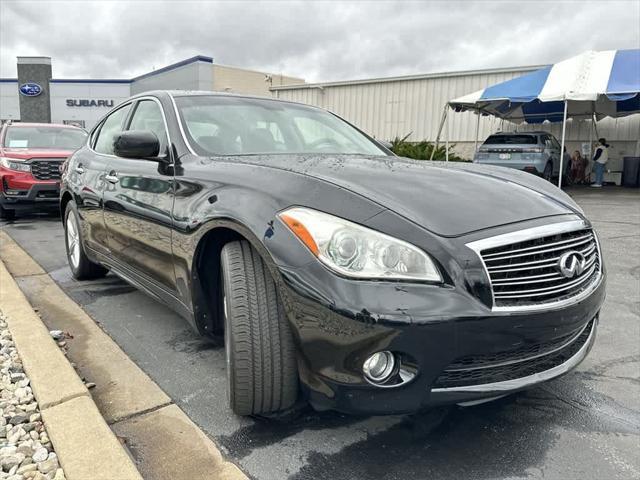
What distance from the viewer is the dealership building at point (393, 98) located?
56.9ft

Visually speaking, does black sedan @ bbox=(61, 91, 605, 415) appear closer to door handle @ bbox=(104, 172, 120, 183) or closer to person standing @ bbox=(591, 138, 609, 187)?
door handle @ bbox=(104, 172, 120, 183)

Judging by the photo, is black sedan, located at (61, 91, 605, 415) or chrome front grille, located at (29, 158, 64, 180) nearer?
black sedan, located at (61, 91, 605, 415)

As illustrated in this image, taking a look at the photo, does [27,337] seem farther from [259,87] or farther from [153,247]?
[259,87]

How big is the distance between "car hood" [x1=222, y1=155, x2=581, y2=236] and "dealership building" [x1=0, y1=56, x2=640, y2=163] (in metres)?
8.74

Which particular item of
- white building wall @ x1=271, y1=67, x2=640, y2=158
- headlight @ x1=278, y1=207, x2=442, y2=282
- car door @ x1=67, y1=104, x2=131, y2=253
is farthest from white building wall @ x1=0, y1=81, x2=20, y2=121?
headlight @ x1=278, y1=207, x2=442, y2=282

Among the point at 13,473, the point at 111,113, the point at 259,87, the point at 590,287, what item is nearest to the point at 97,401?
the point at 13,473

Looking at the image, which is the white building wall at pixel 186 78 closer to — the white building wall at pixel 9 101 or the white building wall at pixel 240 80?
the white building wall at pixel 240 80

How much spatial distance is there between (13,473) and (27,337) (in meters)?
1.29

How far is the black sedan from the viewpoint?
181 cm

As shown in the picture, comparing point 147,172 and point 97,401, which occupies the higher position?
point 147,172

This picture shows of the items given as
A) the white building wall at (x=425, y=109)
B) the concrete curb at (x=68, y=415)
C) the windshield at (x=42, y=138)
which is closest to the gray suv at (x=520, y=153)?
the white building wall at (x=425, y=109)

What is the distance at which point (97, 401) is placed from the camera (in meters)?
2.56

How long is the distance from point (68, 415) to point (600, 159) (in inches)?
656

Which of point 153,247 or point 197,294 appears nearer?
point 197,294
